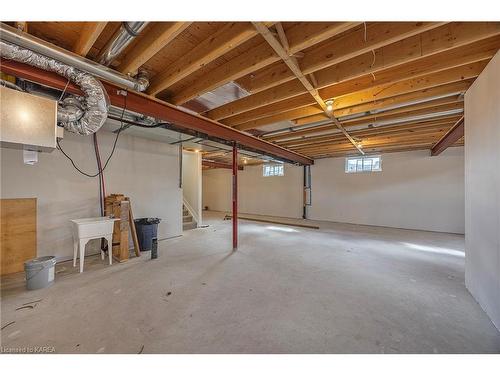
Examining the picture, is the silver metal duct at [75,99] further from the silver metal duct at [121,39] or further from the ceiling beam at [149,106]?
the silver metal duct at [121,39]

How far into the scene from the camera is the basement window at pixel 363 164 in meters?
6.58

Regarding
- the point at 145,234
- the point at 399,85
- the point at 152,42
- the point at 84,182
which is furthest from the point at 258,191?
the point at 152,42

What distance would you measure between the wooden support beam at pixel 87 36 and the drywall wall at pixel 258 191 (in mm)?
7383

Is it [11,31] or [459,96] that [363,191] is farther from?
[11,31]

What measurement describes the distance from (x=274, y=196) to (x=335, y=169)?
2.79 m

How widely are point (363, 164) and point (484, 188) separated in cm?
527

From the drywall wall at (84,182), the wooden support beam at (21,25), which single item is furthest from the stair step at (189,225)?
the wooden support beam at (21,25)

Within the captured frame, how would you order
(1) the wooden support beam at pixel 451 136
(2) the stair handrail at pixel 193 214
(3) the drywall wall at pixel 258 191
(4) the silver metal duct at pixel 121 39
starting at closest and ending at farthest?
(4) the silver metal duct at pixel 121 39 < (1) the wooden support beam at pixel 451 136 < (2) the stair handrail at pixel 193 214 < (3) the drywall wall at pixel 258 191

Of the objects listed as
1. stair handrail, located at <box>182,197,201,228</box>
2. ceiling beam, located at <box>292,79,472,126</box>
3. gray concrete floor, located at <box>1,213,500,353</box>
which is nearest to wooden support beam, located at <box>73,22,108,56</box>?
gray concrete floor, located at <box>1,213,500,353</box>

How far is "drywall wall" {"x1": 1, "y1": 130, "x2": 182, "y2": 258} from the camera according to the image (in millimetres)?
2895

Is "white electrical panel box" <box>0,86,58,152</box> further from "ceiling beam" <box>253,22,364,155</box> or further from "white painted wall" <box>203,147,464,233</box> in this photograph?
"white painted wall" <box>203,147,464,233</box>

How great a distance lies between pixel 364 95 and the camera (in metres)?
2.63

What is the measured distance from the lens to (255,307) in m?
1.99

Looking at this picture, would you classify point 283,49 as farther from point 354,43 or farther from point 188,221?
point 188,221
